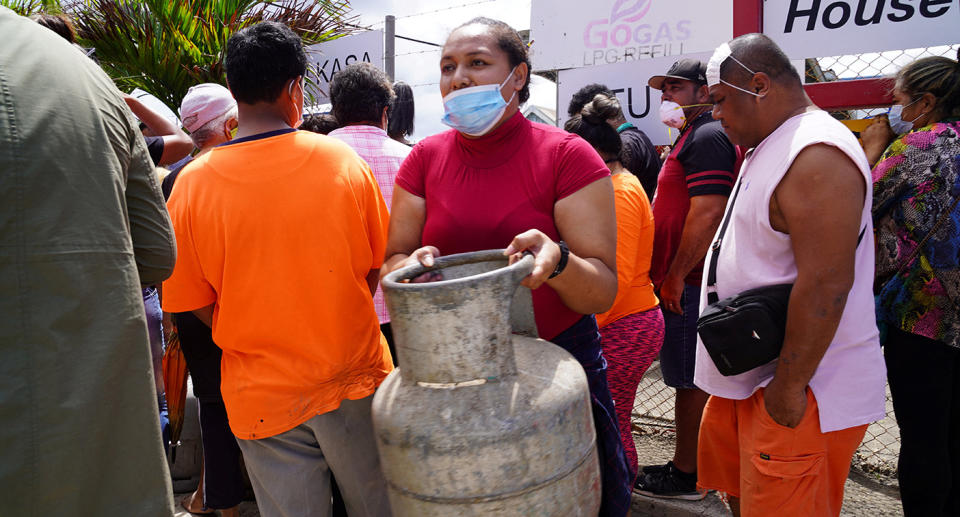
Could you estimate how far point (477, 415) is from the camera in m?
1.46

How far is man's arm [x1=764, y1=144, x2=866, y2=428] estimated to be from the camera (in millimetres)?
1836

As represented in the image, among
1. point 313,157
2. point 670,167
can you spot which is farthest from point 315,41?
point 313,157

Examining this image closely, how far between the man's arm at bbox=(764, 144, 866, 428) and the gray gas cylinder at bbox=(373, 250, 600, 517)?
2.49 ft

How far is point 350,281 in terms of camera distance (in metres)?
2.16

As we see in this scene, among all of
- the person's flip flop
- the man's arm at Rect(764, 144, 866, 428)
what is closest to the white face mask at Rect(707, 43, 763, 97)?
the man's arm at Rect(764, 144, 866, 428)

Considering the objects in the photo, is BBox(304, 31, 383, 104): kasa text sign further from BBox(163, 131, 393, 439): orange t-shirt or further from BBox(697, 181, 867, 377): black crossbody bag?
BBox(697, 181, 867, 377): black crossbody bag

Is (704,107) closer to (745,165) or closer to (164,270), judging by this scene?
(745,165)

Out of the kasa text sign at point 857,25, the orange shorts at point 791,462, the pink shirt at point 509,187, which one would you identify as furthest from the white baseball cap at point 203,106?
the kasa text sign at point 857,25

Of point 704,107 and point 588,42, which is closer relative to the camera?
point 704,107

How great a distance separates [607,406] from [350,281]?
37.1 inches

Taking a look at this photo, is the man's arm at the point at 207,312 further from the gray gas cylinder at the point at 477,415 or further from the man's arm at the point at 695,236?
the man's arm at the point at 695,236

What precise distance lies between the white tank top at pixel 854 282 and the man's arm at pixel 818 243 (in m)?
0.06

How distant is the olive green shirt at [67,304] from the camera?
1.25 metres

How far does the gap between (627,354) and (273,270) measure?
5.67ft
